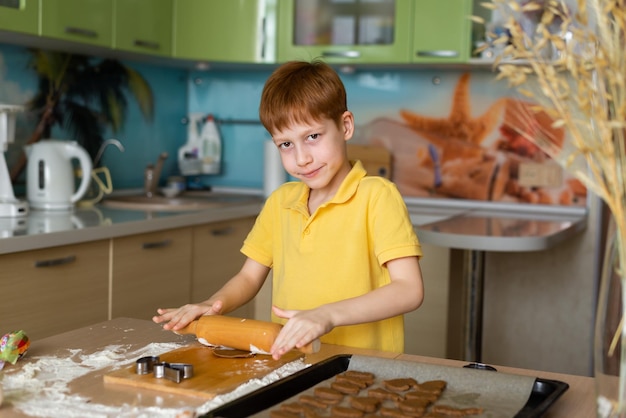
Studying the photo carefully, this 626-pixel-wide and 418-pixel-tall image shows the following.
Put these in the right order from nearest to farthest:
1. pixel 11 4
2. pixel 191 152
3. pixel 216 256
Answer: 1. pixel 11 4
2. pixel 216 256
3. pixel 191 152

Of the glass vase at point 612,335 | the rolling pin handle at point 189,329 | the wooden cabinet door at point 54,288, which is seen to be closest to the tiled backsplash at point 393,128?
the wooden cabinet door at point 54,288

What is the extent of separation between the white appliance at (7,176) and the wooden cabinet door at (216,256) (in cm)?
59

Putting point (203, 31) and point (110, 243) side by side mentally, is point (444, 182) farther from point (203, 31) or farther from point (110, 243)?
point (110, 243)

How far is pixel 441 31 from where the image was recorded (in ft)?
Answer: 10.2

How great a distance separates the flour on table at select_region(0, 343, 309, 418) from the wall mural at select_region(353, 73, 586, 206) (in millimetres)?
2235

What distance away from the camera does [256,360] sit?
1.22 m

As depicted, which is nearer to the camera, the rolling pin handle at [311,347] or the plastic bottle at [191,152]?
the rolling pin handle at [311,347]

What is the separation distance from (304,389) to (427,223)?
1.79 meters

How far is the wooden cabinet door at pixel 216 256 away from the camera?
2.87 m

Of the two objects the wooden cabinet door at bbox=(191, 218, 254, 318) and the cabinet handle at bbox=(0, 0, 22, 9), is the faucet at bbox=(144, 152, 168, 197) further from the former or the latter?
the cabinet handle at bbox=(0, 0, 22, 9)

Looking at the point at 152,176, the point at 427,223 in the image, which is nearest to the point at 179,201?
the point at 152,176

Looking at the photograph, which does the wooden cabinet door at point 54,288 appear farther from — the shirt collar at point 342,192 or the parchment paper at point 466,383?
the parchment paper at point 466,383

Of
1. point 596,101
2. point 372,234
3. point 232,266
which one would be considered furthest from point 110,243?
point 596,101

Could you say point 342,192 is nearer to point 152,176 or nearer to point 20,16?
point 20,16
